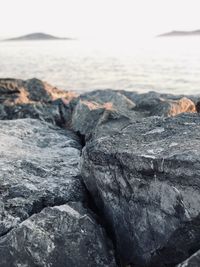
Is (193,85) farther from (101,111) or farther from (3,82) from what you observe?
(101,111)

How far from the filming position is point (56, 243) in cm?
730

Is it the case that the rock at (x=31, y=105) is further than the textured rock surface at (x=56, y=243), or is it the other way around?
the rock at (x=31, y=105)

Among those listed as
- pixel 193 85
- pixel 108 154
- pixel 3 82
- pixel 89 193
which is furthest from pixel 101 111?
pixel 193 85

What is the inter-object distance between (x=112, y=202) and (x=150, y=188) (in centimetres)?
85

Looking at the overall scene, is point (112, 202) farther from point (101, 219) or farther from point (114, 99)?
point (114, 99)

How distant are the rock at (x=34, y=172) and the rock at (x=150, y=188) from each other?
1.88 ft

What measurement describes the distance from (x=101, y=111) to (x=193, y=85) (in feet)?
122

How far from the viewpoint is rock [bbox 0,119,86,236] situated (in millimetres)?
8227

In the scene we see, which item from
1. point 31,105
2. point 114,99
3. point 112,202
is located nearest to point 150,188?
point 112,202

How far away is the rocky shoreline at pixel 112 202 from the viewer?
6.99 m

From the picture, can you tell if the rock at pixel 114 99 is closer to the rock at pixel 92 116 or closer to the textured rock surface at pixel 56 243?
the rock at pixel 92 116

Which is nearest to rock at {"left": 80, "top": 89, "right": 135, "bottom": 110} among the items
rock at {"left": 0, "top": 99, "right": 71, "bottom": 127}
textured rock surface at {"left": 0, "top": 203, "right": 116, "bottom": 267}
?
rock at {"left": 0, "top": 99, "right": 71, "bottom": 127}

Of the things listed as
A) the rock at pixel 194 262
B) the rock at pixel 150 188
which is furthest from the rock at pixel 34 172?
the rock at pixel 194 262

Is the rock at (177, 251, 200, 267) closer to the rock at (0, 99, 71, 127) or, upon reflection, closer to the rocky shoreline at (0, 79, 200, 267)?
the rocky shoreline at (0, 79, 200, 267)
